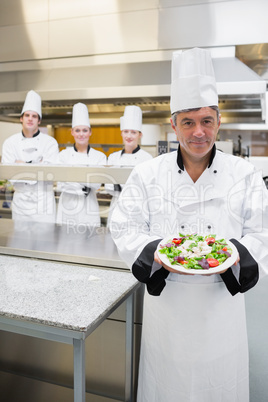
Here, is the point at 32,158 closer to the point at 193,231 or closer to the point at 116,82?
the point at 116,82

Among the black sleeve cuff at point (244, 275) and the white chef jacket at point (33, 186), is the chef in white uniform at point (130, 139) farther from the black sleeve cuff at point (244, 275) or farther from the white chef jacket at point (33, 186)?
the black sleeve cuff at point (244, 275)

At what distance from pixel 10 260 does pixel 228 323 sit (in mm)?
1039

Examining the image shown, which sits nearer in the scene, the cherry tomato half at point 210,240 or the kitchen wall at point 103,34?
the cherry tomato half at point 210,240

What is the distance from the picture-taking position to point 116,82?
382 centimetres

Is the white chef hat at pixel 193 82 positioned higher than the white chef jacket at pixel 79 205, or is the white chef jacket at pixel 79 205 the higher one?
the white chef hat at pixel 193 82

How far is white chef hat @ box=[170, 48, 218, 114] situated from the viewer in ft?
3.62

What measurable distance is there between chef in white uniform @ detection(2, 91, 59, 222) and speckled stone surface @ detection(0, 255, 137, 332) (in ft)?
4.81

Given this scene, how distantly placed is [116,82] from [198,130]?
2977 mm

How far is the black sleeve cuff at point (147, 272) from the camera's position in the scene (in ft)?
3.57

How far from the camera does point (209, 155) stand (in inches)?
47.5

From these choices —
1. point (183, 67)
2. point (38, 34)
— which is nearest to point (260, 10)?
point (38, 34)

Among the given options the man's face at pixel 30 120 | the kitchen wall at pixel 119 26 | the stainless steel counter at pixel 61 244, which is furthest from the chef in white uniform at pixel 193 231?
the kitchen wall at pixel 119 26

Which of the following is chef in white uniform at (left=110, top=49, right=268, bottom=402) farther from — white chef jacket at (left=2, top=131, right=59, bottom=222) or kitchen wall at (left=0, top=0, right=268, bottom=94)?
kitchen wall at (left=0, top=0, right=268, bottom=94)

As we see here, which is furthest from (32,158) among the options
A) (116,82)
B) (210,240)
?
(210,240)
